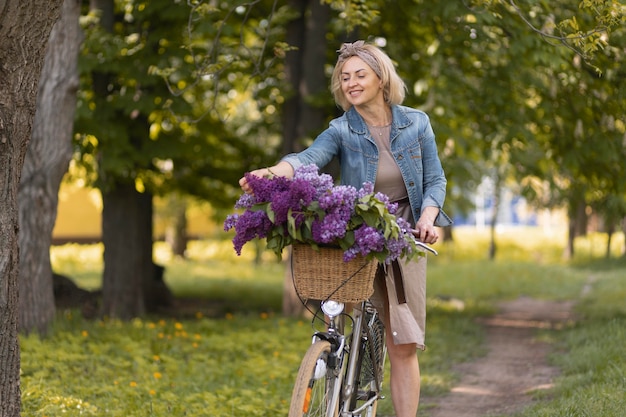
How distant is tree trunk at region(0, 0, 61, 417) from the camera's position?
3.91m

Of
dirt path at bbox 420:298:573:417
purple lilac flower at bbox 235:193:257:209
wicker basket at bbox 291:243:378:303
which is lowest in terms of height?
dirt path at bbox 420:298:573:417

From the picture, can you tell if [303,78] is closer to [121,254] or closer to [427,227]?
[121,254]

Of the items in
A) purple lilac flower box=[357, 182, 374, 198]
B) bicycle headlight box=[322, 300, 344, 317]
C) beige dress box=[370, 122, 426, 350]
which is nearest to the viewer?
purple lilac flower box=[357, 182, 374, 198]

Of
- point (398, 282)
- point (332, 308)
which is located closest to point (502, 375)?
point (398, 282)

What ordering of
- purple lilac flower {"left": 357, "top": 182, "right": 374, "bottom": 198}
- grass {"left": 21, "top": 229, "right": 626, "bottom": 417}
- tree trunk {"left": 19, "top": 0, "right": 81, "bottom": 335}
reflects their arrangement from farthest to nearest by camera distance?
tree trunk {"left": 19, "top": 0, "right": 81, "bottom": 335}
grass {"left": 21, "top": 229, "right": 626, "bottom": 417}
purple lilac flower {"left": 357, "top": 182, "right": 374, "bottom": 198}

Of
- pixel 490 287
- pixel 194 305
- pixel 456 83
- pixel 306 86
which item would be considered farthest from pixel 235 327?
pixel 490 287

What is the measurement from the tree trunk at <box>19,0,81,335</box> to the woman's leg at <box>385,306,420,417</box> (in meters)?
4.43

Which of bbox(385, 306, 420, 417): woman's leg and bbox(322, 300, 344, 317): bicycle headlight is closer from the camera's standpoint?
bbox(322, 300, 344, 317): bicycle headlight

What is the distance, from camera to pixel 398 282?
13.1 feet

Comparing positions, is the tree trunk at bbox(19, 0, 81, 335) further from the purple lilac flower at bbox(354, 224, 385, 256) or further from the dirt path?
the purple lilac flower at bbox(354, 224, 385, 256)

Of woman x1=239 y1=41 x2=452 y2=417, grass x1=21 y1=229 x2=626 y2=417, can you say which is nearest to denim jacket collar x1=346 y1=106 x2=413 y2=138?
woman x1=239 y1=41 x2=452 y2=417

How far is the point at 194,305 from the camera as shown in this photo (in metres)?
14.3

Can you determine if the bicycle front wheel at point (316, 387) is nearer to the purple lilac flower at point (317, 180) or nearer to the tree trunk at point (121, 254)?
the purple lilac flower at point (317, 180)

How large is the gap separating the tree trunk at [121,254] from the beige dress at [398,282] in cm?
730
